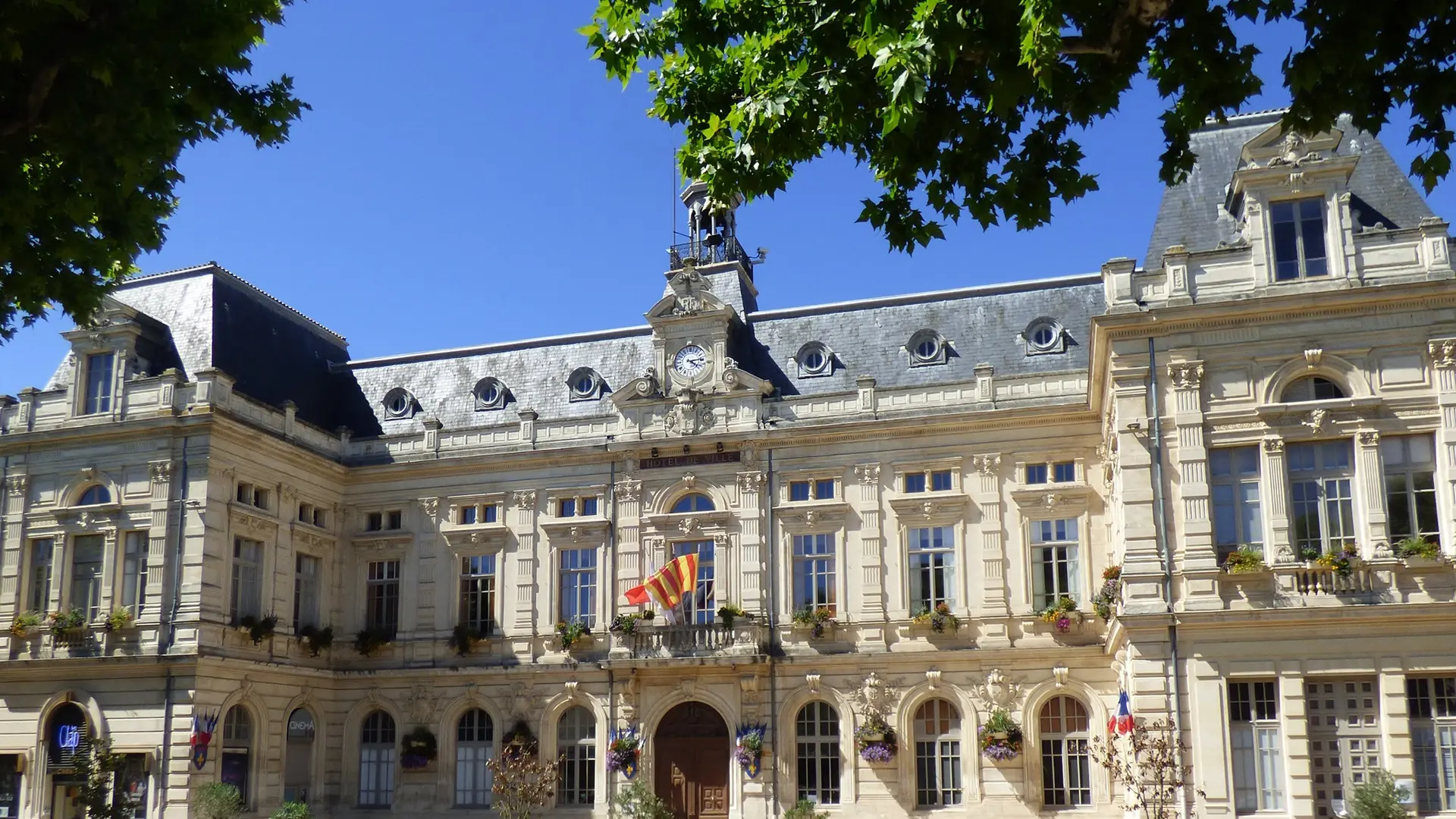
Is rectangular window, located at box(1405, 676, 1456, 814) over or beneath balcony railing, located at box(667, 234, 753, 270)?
beneath

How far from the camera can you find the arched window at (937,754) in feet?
90.5

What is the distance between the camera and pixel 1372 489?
861 inches

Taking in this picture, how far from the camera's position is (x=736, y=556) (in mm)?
29844

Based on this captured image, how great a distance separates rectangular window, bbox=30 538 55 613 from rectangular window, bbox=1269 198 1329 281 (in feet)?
84.3

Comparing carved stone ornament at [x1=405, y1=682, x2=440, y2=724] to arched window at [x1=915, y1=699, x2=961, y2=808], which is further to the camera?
carved stone ornament at [x1=405, y1=682, x2=440, y2=724]

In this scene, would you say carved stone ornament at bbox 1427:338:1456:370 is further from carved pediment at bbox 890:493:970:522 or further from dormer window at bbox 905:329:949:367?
dormer window at bbox 905:329:949:367

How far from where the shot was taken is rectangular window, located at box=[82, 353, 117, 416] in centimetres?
2972

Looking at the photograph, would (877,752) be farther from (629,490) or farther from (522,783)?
(629,490)

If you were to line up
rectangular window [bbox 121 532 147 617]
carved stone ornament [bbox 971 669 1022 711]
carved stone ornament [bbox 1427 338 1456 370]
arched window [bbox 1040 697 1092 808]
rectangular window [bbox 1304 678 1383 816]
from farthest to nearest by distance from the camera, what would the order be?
rectangular window [bbox 121 532 147 617] < carved stone ornament [bbox 971 669 1022 711] < arched window [bbox 1040 697 1092 808] < carved stone ornament [bbox 1427 338 1456 370] < rectangular window [bbox 1304 678 1383 816]

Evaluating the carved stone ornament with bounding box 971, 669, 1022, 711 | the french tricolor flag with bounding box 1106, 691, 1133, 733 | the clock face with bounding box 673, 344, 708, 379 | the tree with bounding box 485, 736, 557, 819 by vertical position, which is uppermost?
the clock face with bounding box 673, 344, 708, 379

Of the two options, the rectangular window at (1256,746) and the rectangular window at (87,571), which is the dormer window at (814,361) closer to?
the rectangular window at (1256,746)

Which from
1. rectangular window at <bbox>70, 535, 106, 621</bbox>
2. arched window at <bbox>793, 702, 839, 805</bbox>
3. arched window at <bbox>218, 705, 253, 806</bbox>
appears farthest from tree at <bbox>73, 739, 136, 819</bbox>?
arched window at <bbox>793, 702, 839, 805</bbox>

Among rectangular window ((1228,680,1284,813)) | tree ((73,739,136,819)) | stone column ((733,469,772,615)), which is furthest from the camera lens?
stone column ((733,469,772,615))

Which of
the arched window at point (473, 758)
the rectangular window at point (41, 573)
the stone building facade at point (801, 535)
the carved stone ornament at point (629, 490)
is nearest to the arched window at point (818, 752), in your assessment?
the stone building facade at point (801, 535)
